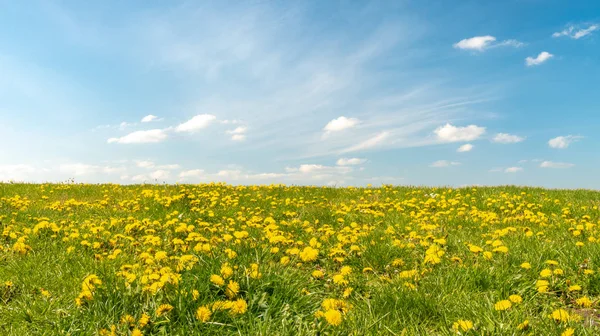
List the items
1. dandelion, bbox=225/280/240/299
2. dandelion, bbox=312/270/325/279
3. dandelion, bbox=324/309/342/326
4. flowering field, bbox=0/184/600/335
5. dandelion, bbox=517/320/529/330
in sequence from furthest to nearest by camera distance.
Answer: dandelion, bbox=312/270/325/279, dandelion, bbox=225/280/240/299, flowering field, bbox=0/184/600/335, dandelion, bbox=324/309/342/326, dandelion, bbox=517/320/529/330

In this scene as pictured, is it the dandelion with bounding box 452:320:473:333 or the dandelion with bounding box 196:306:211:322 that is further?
the dandelion with bounding box 196:306:211:322

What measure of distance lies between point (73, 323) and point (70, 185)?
14523mm

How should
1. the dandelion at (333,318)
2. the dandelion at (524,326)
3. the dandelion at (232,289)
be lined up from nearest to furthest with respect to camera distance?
1. the dandelion at (524,326)
2. the dandelion at (333,318)
3. the dandelion at (232,289)

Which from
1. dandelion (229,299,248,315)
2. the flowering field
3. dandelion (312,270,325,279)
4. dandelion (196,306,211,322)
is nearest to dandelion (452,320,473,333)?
the flowering field

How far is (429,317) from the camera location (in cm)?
426

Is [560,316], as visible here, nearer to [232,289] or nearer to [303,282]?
[303,282]

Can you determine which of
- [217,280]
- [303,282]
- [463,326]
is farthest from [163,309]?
[463,326]

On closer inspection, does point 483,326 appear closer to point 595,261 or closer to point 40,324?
point 595,261

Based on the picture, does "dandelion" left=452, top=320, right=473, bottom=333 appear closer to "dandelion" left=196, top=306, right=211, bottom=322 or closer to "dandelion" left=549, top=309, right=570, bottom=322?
"dandelion" left=549, top=309, right=570, bottom=322

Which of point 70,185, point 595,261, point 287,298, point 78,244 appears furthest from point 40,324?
point 70,185

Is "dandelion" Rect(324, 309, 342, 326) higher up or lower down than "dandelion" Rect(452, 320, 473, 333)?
higher up

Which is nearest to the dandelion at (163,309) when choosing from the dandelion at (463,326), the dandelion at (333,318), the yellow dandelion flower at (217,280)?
the yellow dandelion flower at (217,280)

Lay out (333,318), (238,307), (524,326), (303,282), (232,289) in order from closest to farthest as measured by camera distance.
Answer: (524,326) → (333,318) → (238,307) → (232,289) → (303,282)

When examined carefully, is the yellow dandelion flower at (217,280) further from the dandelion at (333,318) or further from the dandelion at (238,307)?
the dandelion at (333,318)
